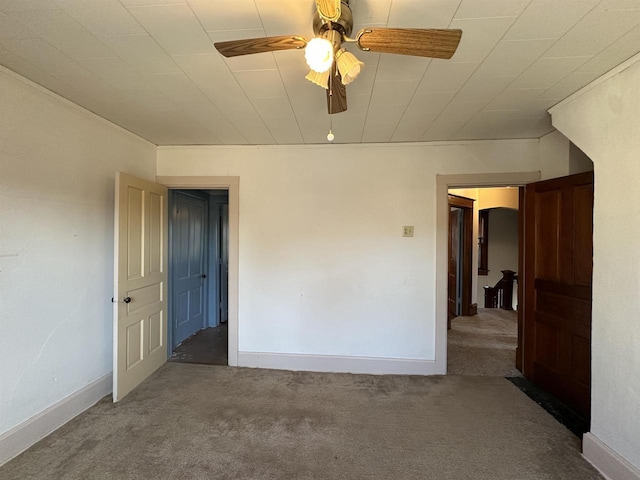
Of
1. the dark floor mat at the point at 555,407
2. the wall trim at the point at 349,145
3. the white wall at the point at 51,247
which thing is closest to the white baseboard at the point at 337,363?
the dark floor mat at the point at 555,407

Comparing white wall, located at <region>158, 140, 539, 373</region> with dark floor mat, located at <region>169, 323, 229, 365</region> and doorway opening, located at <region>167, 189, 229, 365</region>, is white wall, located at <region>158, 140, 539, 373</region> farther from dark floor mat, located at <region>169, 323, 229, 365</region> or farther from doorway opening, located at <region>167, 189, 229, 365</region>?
doorway opening, located at <region>167, 189, 229, 365</region>

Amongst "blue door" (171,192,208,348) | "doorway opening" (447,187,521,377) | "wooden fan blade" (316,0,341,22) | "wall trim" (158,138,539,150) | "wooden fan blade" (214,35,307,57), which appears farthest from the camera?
"blue door" (171,192,208,348)

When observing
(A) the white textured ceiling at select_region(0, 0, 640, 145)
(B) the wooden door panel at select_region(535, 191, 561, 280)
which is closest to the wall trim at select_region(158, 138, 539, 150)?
(A) the white textured ceiling at select_region(0, 0, 640, 145)

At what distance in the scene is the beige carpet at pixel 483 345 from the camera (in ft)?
10.4

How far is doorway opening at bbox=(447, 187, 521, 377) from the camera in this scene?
11.5 ft

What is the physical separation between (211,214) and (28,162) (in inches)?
107

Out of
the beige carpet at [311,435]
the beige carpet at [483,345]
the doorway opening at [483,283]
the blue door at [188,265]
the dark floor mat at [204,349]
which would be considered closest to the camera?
the beige carpet at [311,435]

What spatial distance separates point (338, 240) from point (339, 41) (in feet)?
6.80

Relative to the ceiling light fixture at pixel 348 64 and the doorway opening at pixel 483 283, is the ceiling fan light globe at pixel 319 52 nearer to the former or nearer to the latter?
the ceiling light fixture at pixel 348 64

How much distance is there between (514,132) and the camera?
2.78 meters

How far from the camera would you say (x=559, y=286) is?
2.48 m

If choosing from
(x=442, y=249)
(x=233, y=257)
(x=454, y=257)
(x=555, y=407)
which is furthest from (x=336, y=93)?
(x=454, y=257)

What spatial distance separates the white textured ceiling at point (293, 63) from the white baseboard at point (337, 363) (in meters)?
2.34

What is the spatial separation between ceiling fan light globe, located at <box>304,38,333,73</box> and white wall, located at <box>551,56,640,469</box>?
182 centimetres
